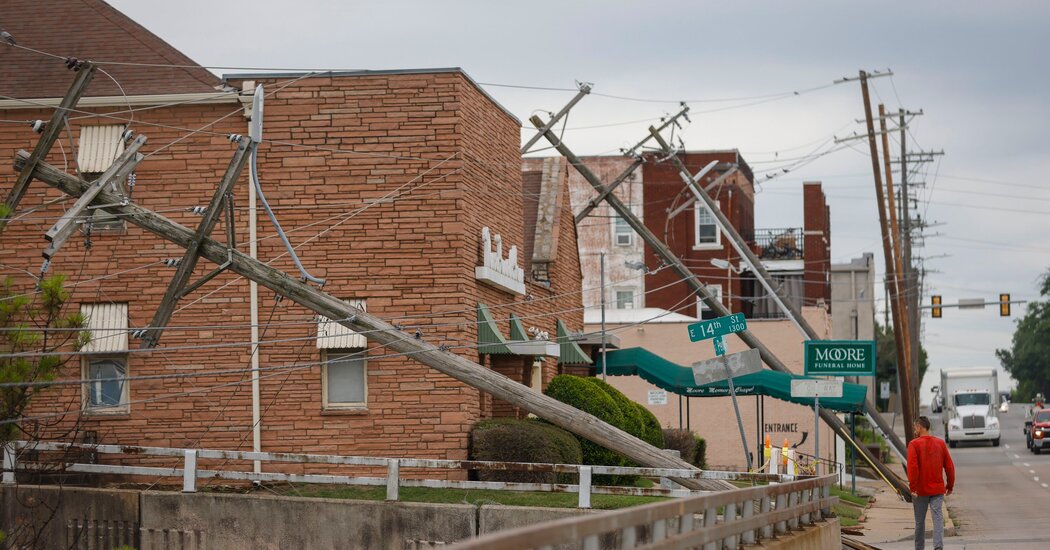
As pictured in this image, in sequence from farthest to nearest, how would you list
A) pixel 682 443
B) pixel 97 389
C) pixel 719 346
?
pixel 682 443 → pixel 719 346 → pixel 97 389

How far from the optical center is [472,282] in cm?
2269

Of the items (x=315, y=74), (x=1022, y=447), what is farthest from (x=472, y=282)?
(x=1022, y=447)

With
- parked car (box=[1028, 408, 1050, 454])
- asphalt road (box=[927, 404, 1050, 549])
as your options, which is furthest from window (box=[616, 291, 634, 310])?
parked car (box=[1028, 408, 1050, 454])

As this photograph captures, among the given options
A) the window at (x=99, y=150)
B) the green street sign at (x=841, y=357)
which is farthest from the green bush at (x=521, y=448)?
the green street sign at (x=841, y=357)

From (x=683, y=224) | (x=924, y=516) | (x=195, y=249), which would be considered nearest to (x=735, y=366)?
(x=924, y=516)

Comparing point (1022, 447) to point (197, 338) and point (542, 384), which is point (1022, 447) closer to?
point (542, 384)

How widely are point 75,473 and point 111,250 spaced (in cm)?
374

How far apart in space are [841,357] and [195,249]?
15.1 metres

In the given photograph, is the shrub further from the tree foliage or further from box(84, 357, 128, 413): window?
the tree foliage

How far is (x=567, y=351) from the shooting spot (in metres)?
29.1

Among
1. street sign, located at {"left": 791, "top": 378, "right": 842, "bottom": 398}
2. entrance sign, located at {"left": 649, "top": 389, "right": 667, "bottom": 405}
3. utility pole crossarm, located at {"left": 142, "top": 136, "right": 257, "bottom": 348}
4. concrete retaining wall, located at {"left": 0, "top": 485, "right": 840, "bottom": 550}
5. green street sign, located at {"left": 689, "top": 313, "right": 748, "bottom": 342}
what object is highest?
utility pole crossarm, located at {"left": 142, "top": 136, "right": 257, "bottom": 348}

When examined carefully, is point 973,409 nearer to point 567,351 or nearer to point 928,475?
point 567,351

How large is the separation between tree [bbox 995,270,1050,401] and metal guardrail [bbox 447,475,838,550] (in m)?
140

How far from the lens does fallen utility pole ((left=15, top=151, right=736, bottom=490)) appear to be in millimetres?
18938
